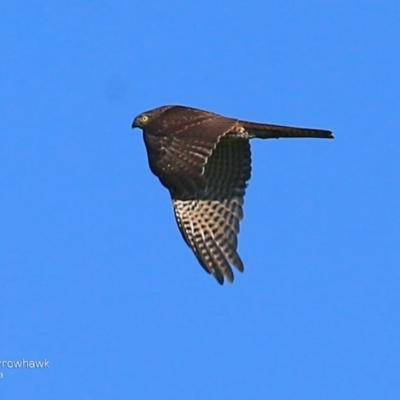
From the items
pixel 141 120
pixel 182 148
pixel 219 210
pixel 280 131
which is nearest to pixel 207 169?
pixel 219 210

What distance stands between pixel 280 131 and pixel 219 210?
119cm

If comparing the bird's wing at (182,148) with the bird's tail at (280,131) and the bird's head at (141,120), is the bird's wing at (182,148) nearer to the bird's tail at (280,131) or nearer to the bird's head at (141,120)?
the bird's tail at (280,131)

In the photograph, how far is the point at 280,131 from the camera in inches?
760

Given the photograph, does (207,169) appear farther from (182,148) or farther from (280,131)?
(182,148)

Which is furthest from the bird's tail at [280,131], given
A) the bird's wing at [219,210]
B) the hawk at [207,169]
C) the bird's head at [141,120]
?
the bird's head at [141,120]

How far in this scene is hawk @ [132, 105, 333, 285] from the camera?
18.2 m

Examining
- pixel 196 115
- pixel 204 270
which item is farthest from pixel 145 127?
pixel 204 270

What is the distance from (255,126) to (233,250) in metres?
1.53

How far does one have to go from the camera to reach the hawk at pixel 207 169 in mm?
18203

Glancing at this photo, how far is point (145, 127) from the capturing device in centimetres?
1894

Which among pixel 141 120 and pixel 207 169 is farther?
pixel 141 120

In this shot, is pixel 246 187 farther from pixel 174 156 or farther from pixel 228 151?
pixel 174 156

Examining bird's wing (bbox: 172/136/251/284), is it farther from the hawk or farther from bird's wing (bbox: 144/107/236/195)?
bird's wing (bbox: 144/107/236/195)

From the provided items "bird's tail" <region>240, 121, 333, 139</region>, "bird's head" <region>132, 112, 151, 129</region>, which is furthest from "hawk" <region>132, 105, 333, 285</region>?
"bird's head" <region>132, 112, 151, 129</region>
